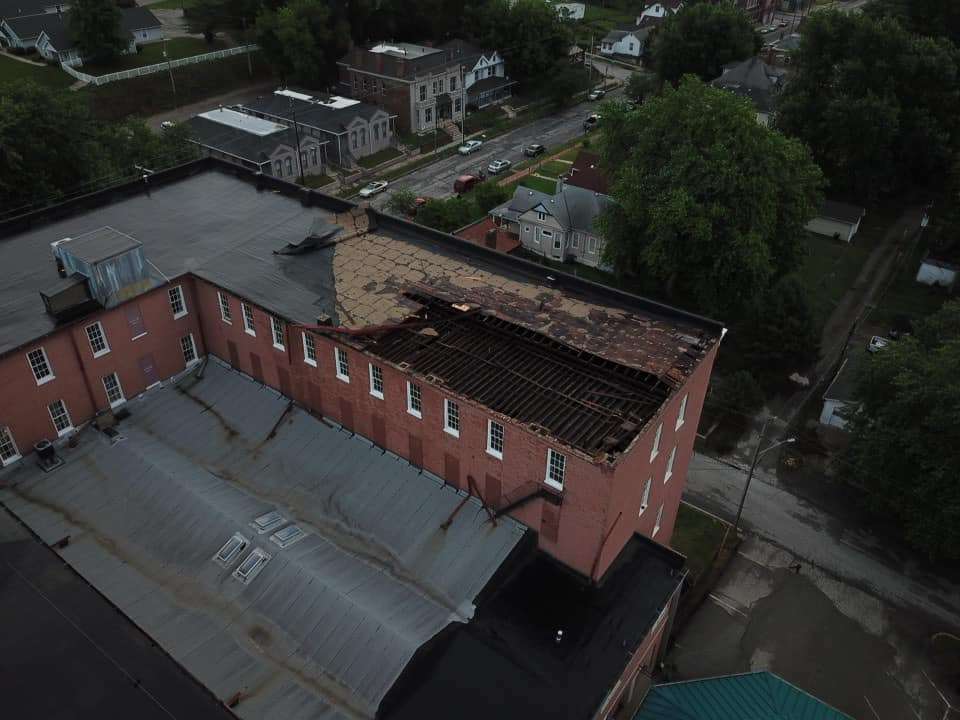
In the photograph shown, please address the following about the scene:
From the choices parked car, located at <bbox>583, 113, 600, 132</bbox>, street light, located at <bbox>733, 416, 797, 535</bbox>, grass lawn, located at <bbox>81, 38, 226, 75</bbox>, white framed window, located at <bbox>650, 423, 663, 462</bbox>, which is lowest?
street light, located at <bbox>733, 416, 797, 535</bbox>

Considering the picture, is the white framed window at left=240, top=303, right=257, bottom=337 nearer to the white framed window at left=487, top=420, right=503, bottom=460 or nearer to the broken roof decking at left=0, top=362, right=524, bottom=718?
the broken roof decking at left=0, top=362, right=524, bottom=718

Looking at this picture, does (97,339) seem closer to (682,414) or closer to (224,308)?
(224,308)

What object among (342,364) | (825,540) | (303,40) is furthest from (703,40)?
(342,364)

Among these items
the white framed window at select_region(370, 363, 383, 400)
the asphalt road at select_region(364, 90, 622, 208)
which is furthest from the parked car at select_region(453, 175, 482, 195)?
the white framed window at select_region(370, 363, 383, 400)

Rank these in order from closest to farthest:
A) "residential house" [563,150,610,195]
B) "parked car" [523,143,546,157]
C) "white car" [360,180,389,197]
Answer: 1. "residential house" [563,150,610,195]
2. "white car" [360,180,389,197]
3. "parked car" [523,143,546,157]

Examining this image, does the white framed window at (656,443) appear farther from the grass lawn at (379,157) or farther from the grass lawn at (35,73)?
the grass lawn at (35,73)

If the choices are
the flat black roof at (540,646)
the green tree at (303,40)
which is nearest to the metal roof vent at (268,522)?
the flat black roof at (540,646)
